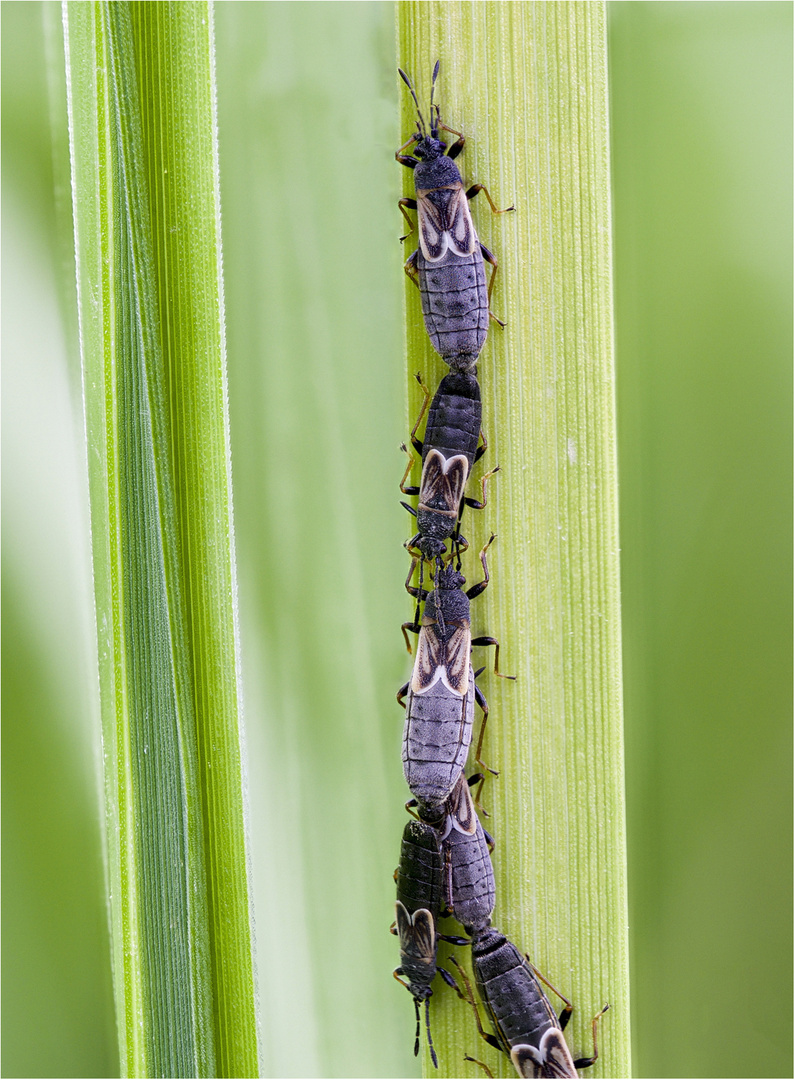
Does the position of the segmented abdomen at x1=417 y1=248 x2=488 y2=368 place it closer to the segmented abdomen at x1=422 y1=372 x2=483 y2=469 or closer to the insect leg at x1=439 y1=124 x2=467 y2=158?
the segmented abdomen at x1=422 y1=372 x2=483 y2=469

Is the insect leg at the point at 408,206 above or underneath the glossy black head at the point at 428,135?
underneath

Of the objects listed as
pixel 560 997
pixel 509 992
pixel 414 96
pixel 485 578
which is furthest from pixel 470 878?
pixel 414 96

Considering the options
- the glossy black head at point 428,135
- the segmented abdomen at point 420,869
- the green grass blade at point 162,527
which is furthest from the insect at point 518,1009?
the glossy black head at point 428,135

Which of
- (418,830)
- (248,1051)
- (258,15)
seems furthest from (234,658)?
(258,15)

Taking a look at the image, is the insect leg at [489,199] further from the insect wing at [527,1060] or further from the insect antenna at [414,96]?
the insect wing at [527,1060]

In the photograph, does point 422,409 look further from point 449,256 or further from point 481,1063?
point 481,1063

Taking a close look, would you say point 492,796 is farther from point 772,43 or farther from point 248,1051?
point 772,43

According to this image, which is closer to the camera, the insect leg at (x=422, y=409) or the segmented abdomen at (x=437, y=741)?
the segmented abdomen at (x=437, y=741)
